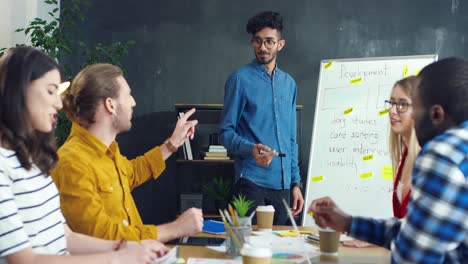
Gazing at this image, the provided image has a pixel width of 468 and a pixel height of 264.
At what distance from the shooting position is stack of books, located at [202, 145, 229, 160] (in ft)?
14.5

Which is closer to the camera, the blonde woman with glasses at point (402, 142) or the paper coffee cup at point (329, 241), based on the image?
the paper coffee cup at point (329, 241)

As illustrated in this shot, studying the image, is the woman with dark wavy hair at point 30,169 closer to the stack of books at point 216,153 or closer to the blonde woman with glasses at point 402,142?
the blonde woman with glasses at point 402,142

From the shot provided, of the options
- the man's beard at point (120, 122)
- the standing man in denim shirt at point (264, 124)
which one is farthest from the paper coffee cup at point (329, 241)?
the standing man in denim shirt at point (264, 124)

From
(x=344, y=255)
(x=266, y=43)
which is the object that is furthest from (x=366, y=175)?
(x=344, y=255)

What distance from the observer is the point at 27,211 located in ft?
4.35

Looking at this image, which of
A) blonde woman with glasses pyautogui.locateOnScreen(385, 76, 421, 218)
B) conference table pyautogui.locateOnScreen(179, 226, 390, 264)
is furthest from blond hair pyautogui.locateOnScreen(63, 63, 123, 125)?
blonde woman with glasses pyautogui.locateOnScreen(385, 76, 421, 218)

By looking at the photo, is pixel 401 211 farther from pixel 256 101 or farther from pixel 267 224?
pixel 256 101

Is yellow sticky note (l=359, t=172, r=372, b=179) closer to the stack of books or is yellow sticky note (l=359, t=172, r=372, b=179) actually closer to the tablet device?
the stack of books

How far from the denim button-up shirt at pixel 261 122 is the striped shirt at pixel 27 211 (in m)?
1.51

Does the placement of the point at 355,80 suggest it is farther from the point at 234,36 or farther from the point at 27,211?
the point at 27,211

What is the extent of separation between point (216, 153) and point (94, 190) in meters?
2.65

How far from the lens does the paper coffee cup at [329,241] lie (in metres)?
1.77

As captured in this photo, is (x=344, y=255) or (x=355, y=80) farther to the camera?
(x=355, y=80)

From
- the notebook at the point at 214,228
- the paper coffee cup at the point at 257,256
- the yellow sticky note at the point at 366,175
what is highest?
the paper coffee cup at the point at 257,256
